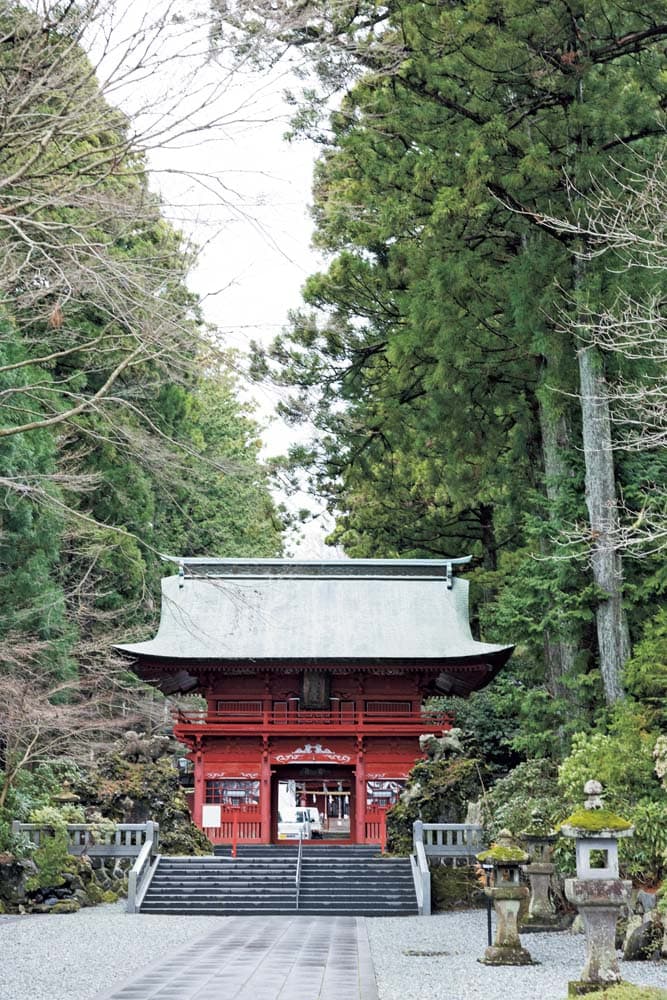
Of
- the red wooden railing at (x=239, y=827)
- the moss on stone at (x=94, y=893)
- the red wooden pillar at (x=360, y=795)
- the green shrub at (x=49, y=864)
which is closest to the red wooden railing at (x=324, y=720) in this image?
the red wooden pillar at (x=360, y=795)

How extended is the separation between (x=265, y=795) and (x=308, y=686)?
2.45 meters

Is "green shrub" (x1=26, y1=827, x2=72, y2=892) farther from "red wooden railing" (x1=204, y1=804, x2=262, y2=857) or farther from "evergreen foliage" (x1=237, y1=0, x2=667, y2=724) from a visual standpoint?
"evergreen foliage" (x1=237, y1=0, x2=667, y2=724)

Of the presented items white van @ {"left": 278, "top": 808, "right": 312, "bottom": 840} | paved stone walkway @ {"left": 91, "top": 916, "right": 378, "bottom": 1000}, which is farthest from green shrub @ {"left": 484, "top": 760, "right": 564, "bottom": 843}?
white van @ {"left": 278, "top": 808, "right": 312, "bottom": 840}

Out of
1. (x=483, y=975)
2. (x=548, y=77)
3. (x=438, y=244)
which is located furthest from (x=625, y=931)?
Result: (x=548, y=77)

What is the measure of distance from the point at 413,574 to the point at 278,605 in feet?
11.3

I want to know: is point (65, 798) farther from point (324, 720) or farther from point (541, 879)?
point (541, 879)

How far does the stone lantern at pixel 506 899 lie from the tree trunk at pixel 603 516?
3.75 m

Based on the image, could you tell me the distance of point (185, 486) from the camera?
7.55m

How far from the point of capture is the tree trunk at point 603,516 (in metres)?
15.2

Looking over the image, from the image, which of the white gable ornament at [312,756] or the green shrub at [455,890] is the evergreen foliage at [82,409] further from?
the green shrub at [455,890]

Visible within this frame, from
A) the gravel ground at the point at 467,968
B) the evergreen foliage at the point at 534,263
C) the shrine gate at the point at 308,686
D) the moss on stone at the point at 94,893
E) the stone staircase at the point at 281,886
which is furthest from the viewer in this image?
the shrine gate at the point at 308,686

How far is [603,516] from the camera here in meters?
15.5

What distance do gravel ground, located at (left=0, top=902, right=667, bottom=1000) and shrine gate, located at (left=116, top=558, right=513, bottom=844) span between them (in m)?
6.58

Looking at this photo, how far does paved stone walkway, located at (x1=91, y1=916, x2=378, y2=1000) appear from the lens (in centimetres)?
877
